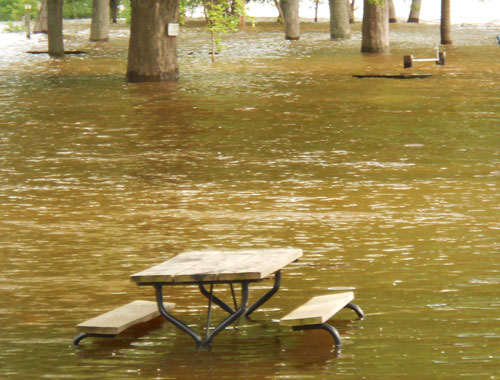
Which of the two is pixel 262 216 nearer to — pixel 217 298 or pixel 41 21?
pixel 217 298

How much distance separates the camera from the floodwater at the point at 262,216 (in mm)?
6223

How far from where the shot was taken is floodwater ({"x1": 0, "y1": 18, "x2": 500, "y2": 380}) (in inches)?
245

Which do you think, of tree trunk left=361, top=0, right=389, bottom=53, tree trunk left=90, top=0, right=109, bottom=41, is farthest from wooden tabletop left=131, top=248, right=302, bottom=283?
tree trunk left=90, top=0, right=109, bottom=41

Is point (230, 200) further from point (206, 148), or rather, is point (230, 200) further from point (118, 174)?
point (206, 148)

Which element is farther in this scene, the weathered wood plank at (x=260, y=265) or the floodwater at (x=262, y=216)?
the floodwater at (x=262, y=216)

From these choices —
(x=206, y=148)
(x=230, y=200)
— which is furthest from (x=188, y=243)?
(x=206, y=148)

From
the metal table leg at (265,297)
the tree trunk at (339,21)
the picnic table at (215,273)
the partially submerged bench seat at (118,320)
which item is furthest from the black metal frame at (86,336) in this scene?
the tree trunk at (339,21)

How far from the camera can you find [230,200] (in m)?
11.3

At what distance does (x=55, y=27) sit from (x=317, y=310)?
95.3 feet

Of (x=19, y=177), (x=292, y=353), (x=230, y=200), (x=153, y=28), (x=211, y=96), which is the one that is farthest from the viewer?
(x=153, y=28)

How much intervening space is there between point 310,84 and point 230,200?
44.4ft

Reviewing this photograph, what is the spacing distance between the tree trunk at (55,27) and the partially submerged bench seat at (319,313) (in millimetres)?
27393

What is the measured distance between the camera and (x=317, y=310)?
252 inches

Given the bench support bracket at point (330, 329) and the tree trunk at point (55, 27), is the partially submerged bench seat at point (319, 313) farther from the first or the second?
the tree trunk at point (55, 27)
